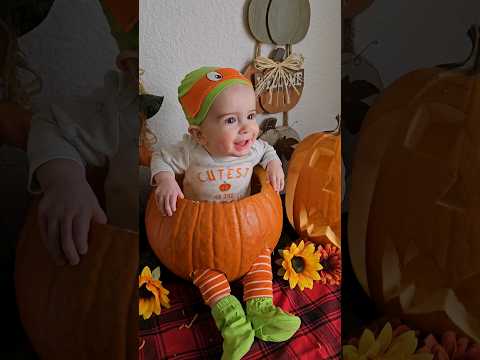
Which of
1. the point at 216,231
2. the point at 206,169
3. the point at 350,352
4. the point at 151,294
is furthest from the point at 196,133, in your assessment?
the point at 350,352

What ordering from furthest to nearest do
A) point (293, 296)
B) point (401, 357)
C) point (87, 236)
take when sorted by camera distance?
point (293, 296)
point (401, 357)
point (87, 236)

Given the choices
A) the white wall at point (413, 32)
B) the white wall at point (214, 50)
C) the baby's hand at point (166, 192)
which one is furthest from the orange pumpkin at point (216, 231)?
the white wall at point (413, 32)

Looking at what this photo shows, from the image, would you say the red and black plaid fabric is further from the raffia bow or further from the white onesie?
the raffia bow

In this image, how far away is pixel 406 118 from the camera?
0.59 meters

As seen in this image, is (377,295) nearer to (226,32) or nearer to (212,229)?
(212,229)

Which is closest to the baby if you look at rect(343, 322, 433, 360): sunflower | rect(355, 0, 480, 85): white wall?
rect(343, 322, 433, 360): sunflower

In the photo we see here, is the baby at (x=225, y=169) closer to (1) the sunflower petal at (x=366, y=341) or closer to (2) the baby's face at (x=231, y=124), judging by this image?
(2) the baby's face at (x=231, y=124)

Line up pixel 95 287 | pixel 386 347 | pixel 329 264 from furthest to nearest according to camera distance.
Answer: pixel 329 264 < pixel 386 347 < pixel 95 287

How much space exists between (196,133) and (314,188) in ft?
0.76

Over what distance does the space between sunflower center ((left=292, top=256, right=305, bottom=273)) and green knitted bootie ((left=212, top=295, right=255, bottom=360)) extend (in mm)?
126

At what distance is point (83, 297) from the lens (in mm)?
566

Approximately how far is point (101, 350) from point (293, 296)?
330 millimetres

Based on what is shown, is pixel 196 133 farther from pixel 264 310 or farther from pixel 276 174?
pixel 264 310

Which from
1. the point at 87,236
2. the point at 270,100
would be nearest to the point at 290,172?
the point at 270,100
